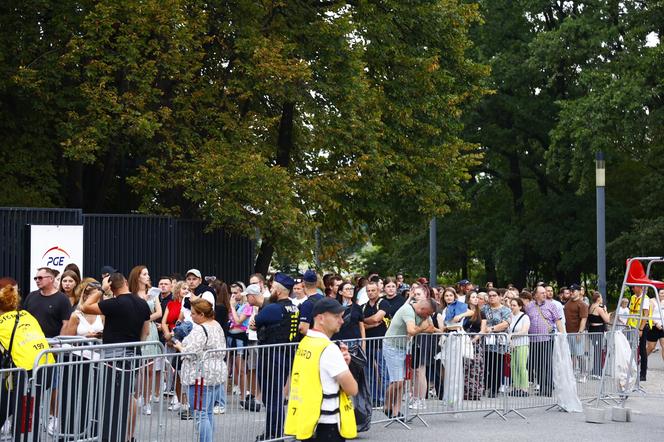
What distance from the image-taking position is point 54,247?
785 inches

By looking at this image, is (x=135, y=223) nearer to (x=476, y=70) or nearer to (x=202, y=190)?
(x=202, y=190)

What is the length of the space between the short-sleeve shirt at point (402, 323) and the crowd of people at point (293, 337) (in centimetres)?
1

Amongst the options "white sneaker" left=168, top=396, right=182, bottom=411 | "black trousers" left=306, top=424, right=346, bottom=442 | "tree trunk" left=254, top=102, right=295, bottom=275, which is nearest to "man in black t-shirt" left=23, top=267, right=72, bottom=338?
"white sneaker" left=168, top=396, right=182, bottom=411

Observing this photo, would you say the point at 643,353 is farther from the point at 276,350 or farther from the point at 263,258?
the point at 276,350

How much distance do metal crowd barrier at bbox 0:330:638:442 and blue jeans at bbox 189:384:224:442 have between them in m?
0.01

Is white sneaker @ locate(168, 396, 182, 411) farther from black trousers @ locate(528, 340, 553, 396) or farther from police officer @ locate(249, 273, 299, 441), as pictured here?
black trousers @ locate(528, 340, 553, 396)

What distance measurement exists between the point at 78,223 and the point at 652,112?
61.5 feet

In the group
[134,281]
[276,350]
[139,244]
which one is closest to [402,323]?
[276,350]

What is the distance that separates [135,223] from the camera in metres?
24.2

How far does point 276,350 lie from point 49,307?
2384mm

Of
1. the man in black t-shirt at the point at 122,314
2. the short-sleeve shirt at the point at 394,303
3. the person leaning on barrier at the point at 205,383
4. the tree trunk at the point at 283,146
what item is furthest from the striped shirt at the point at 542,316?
the tree trunk at the point at 283,146

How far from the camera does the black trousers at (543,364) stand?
16.0 meters

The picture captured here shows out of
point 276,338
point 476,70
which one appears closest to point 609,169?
point 476,70

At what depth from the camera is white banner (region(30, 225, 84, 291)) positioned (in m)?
19.6
